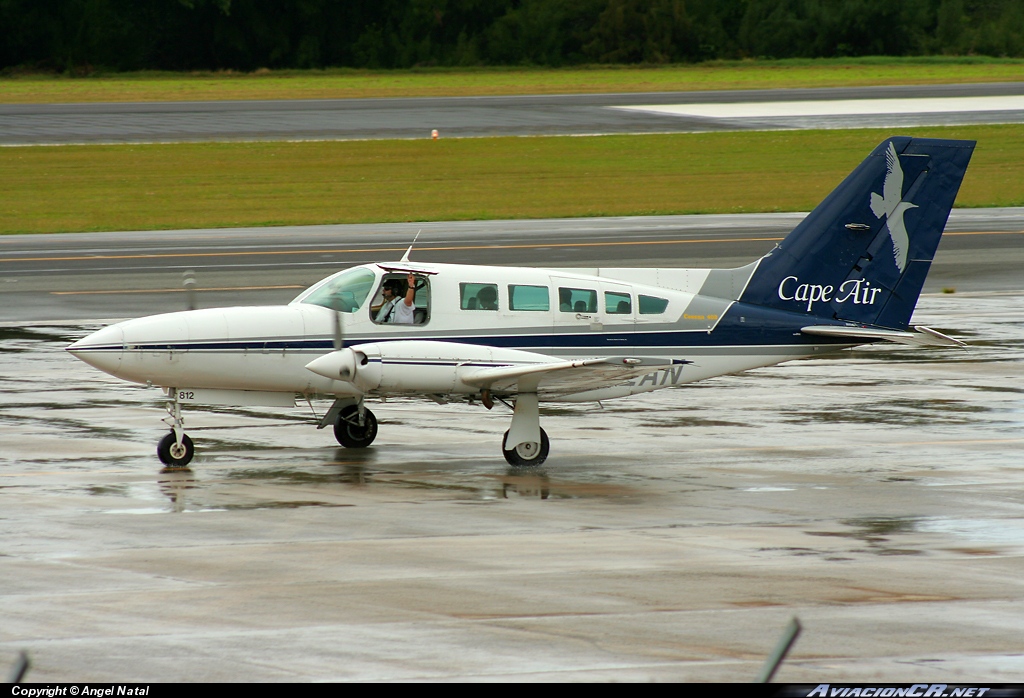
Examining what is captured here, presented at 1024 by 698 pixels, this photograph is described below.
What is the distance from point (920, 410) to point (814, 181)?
33.5m

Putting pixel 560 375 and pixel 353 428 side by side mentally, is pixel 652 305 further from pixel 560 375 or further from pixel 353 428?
pixel 353 428

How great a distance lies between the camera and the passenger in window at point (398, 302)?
52.5 feet

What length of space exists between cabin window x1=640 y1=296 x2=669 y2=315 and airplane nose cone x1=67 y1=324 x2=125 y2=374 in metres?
6.31

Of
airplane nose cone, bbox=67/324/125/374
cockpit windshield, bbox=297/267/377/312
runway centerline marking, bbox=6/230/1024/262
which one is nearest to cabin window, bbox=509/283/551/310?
cockpit windshield, bbox=297/267/377/312

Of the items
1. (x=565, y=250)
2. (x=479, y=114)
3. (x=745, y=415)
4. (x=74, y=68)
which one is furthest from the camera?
(x=74, y=68)

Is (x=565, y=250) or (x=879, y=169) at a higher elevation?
(x=879, y=169)

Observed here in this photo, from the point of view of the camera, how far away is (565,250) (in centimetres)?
3784

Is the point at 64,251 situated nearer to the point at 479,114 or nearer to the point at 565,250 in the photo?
the point at 565,250

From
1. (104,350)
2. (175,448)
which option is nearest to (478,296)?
(175,448)

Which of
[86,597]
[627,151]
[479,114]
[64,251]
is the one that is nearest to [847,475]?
[86,597]

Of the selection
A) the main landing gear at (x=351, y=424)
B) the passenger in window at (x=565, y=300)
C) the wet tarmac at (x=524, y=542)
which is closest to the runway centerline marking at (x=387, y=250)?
the wet tarmac at (x=524, y=542)

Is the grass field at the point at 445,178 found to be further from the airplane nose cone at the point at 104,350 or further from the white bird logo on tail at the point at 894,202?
the airplane nose cone at the point at 104,350

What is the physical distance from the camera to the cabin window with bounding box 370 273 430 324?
1602 cm

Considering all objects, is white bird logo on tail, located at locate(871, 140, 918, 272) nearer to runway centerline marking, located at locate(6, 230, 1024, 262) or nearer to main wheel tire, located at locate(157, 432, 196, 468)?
main wheel tire, located at locate(157, 432, 196, 468)
